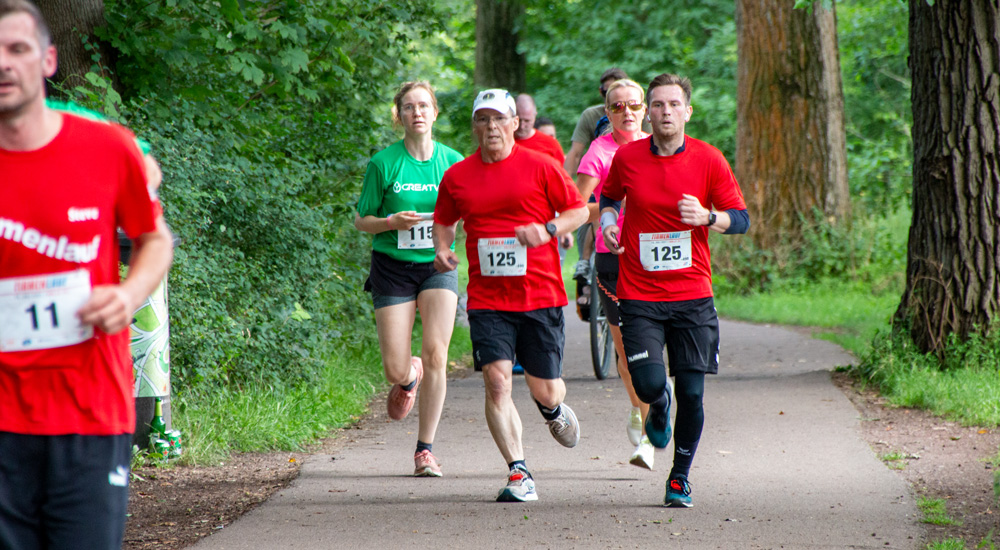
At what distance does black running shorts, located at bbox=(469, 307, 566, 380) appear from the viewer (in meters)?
5.55

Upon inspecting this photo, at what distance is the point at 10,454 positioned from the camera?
2699 mm

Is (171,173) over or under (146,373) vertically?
over

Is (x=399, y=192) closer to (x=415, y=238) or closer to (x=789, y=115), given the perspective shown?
(x=415, y=238)

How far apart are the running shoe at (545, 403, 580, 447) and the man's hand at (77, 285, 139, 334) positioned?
136 inches

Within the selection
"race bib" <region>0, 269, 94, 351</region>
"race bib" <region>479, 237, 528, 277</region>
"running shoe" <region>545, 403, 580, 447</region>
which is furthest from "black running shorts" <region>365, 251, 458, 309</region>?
"race bib" <region>0, 269, 94, 351</region>

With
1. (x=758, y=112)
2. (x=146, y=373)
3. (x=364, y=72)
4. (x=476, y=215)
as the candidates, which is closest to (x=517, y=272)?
(x=476, y=215)

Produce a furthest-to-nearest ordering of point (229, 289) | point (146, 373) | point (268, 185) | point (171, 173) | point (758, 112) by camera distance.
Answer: point (758, 112) < point (268, 185) < point (229, 289) < point (171, 173) < point (146, 373)

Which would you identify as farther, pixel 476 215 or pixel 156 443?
pixel 156 443

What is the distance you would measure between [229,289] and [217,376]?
635mm

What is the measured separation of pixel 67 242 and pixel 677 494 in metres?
3.47

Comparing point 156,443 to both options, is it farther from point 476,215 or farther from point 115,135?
point 115,135

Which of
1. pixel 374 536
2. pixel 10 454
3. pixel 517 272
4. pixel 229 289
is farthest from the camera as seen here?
pixel 229 289

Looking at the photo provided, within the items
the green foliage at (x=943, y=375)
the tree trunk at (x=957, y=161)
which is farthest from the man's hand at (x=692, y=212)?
the tree trunk at (x=957, y=161)

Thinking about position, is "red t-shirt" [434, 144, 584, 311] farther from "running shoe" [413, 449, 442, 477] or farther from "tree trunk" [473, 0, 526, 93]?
"tree trunk" [473, 0, 526, 93]
